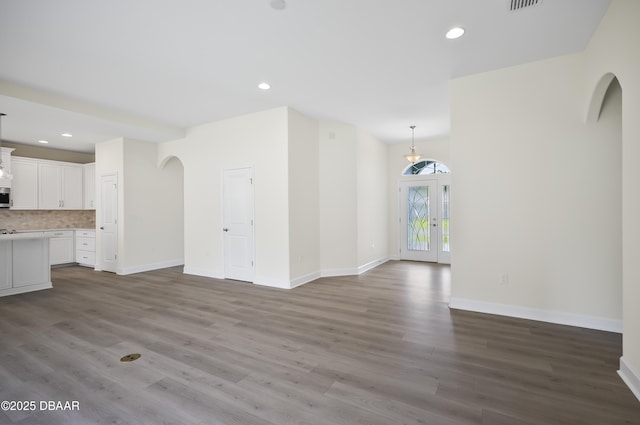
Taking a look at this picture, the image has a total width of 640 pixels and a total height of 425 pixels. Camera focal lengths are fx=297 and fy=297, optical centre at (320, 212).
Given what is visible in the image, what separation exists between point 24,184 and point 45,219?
3.66ft

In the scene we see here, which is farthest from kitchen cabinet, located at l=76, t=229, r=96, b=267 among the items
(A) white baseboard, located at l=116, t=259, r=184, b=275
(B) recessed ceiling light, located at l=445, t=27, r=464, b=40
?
(B) recessed ceiling light, located at l=445, t=27, r=464, b=40

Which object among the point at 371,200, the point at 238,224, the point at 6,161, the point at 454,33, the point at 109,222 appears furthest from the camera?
the point at 371,200

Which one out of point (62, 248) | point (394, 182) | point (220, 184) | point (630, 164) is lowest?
point (62, 248)

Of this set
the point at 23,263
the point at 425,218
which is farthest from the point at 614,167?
the point at 23,263

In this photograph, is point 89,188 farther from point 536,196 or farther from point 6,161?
point 536,196

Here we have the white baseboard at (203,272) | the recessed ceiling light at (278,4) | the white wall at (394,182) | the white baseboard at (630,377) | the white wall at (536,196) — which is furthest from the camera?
the white wall at (394,182)

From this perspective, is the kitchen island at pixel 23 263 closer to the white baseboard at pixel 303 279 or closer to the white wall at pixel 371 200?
the white baseboard at pixel 303 279

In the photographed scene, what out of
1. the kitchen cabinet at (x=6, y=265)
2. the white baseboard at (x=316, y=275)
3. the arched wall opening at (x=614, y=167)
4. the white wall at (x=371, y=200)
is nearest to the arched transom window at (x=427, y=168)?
the white wall at (x=371, y=200)

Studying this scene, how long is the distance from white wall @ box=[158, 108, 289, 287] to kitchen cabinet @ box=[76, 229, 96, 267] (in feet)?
8.53

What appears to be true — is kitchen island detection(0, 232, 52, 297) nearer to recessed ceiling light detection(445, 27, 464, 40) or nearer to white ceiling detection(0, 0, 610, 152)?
white ceiling detection(0, 0, 610, 152)

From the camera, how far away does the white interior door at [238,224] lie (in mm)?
5590

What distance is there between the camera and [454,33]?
299 centimetres

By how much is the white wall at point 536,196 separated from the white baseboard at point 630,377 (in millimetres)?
1133

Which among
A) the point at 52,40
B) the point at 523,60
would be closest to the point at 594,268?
the point at 523,60
